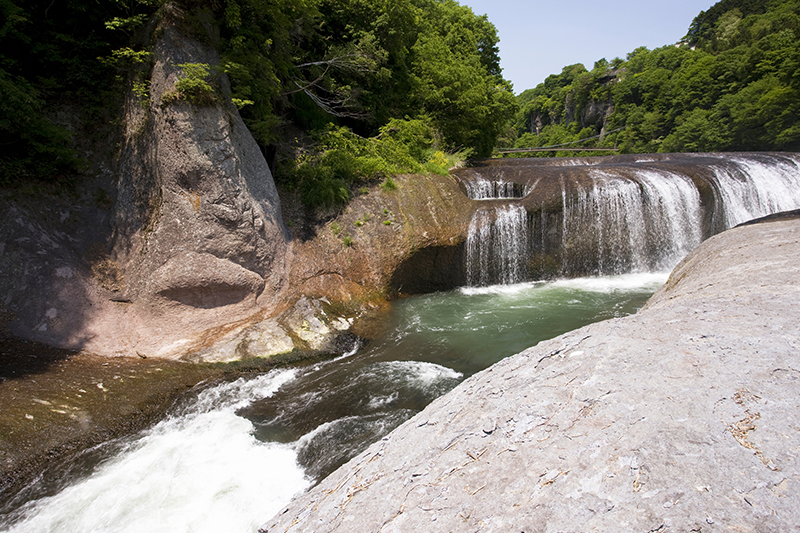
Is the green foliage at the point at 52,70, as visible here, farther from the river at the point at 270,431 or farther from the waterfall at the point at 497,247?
the waterfall at the point at 497,247

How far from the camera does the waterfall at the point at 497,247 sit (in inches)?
421

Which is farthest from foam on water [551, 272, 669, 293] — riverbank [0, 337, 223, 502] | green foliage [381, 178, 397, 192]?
riverbank [0, 337, 223, 502]

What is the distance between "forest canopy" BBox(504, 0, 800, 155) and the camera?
25.7 meters

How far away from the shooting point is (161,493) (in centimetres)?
398

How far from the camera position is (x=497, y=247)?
1074 centimetres

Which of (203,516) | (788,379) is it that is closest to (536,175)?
(788,379)

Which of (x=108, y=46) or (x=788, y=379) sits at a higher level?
(x=108, y=46)

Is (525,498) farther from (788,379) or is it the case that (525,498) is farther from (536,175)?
(536,175)

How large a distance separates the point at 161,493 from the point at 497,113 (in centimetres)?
1906

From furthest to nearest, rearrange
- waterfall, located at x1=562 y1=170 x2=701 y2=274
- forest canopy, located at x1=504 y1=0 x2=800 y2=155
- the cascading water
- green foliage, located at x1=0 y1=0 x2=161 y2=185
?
forest canopy, located at x1=504 y1=0 x2=800 y2=155 < waterfall, located at x1=562 y1=170 x2=701 y2=274 < green foliage, located at x1=0 y1=0 x2=161 y2=185 < the cascading water

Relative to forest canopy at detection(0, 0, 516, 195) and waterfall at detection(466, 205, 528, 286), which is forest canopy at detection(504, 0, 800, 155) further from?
waterfall at detection(466, 205, 528, 286)

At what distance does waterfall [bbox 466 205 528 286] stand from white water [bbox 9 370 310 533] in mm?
7147

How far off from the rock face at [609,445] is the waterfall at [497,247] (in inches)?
292

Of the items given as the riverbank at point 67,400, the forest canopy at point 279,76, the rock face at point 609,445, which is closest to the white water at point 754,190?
the forest canopy at point 279,76
